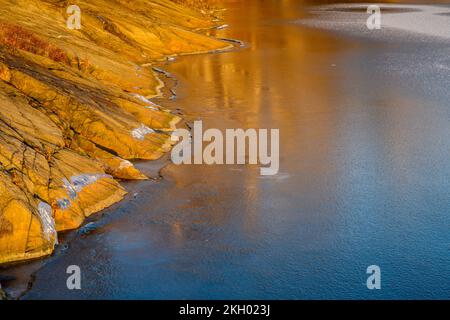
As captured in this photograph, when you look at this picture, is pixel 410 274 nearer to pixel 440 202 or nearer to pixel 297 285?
pixel 297 285

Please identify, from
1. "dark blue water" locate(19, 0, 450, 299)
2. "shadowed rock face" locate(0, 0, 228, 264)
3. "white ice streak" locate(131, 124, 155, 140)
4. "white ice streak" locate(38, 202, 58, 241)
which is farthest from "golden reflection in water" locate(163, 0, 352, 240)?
"white ice streak" locate(38, 202, 58, 241)

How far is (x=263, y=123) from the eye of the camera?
28312 millimetres

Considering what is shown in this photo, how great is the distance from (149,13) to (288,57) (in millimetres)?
12099

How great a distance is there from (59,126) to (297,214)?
7760 millimetres

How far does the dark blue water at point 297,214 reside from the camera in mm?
15508

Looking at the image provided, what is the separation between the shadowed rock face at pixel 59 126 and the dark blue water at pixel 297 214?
2.55 feet

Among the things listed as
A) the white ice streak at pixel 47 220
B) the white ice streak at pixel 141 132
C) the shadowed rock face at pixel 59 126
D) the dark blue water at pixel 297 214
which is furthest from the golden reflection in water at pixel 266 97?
the white ice streak at pixel 47 220

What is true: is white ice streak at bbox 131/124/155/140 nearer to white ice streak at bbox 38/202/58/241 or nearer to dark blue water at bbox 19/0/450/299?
dark blue water at bbox 19/0/450/299

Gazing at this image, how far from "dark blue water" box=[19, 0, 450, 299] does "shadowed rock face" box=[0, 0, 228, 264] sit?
0.78 metres

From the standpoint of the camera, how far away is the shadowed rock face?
1736cm

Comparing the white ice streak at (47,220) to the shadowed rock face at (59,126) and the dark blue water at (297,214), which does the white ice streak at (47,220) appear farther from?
the dark blue water at (297,214)

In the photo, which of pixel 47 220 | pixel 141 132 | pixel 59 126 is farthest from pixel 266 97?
pixel 47 220

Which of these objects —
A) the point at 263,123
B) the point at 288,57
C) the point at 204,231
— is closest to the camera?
the point at 204,231

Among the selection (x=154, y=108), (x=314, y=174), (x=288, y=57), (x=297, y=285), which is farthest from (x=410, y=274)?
(x=288, y=57)
